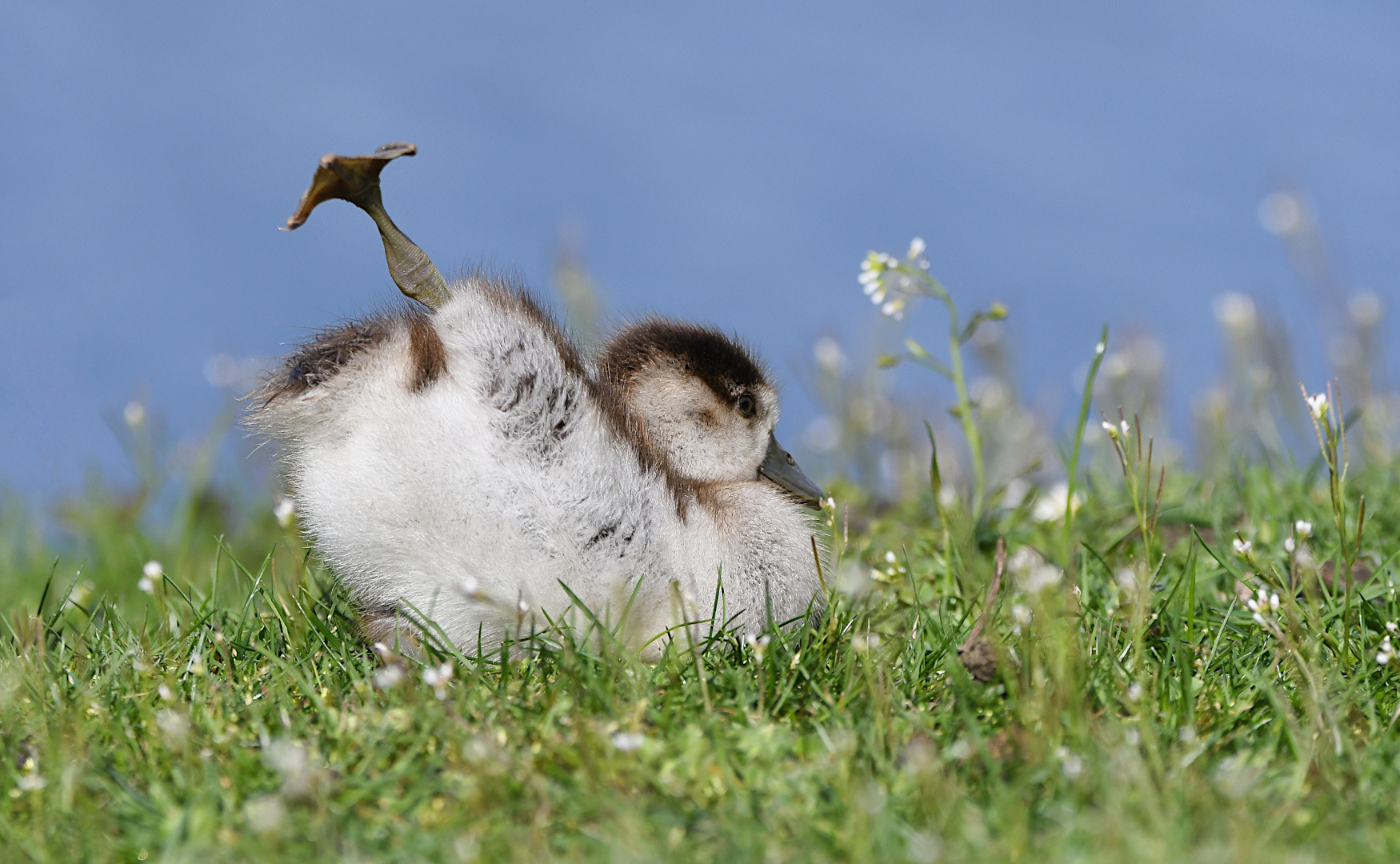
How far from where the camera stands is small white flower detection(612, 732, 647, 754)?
254 centimetres

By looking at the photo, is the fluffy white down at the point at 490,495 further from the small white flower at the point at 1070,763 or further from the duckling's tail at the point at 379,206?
the small white flower at the point at 1070,763

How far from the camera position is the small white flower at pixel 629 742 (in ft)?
8.32

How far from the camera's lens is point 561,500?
3.19 meters

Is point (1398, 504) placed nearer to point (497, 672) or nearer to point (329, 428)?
point (497, 672)

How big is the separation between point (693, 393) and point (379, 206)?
1.13 metres

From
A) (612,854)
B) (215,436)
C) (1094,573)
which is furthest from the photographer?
(215,436)

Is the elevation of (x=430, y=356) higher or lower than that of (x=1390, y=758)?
higher

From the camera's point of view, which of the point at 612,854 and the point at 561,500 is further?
the point at 561,500

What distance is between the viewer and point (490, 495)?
3.17 m

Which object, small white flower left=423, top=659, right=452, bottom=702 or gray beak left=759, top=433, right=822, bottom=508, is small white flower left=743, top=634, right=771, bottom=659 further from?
gray beak left=759, top=433, right=822, bottom=508

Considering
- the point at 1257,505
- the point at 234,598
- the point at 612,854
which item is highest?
the point at 612,854

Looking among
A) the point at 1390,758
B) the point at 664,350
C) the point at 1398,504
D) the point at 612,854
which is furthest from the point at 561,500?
the point at 1398,504

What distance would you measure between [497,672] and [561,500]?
527mm

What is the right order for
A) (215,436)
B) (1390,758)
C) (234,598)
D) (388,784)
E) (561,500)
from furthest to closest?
(215,436) → (234,598) → (561,500) → (1390,758) → (388,784)
